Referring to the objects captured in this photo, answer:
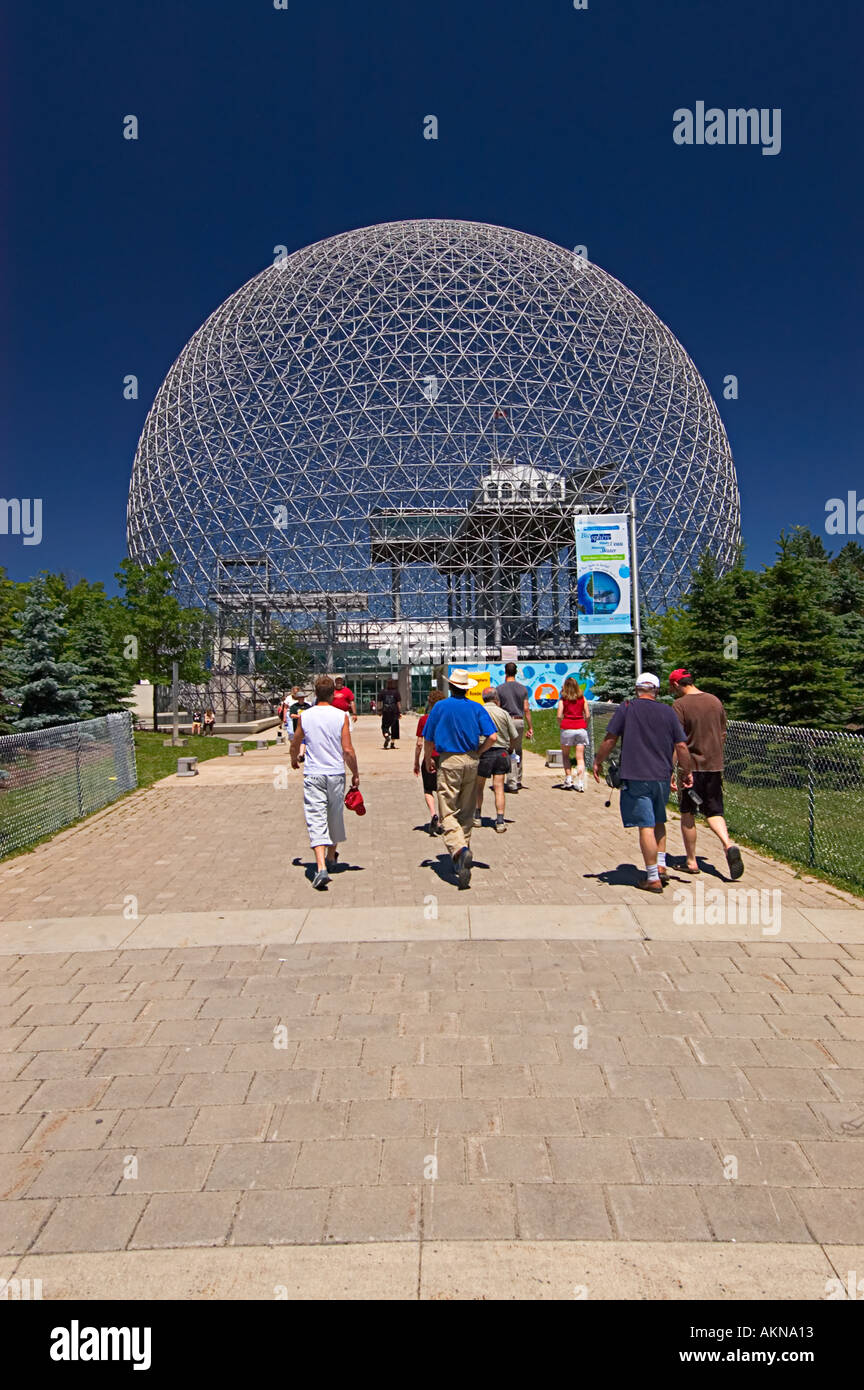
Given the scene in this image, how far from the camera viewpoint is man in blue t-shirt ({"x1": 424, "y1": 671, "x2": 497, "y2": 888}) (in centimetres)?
682

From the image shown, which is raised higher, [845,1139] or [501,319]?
[501,319]

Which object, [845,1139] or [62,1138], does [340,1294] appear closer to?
[62,1138]

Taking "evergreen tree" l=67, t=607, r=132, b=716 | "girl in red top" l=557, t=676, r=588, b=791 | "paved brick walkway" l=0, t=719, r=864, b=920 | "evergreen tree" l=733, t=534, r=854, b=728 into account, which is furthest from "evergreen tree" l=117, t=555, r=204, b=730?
"evergreen tree" l=733, t=534, r=854, b=728

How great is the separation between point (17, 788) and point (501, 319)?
42441 mm

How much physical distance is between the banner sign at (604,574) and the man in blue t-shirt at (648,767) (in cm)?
904

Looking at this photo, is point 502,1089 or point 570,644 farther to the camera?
point 570,644

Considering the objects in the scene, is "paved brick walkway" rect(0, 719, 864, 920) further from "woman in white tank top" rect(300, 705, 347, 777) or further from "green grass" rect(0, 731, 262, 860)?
"woman in white tank top" rect(300, 705, 347, 777)

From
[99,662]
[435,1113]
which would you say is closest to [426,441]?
[99,662]

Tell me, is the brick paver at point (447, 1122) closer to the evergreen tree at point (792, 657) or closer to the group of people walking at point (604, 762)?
the group of people walking at point (604, 762)

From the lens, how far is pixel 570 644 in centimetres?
4494

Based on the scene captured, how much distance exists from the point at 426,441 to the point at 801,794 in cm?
3746

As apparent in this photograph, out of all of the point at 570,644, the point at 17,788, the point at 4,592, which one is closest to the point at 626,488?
the point at 570,644

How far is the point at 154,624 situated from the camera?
29859 mm

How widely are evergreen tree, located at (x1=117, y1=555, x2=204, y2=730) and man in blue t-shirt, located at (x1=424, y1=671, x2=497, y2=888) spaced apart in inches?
975
